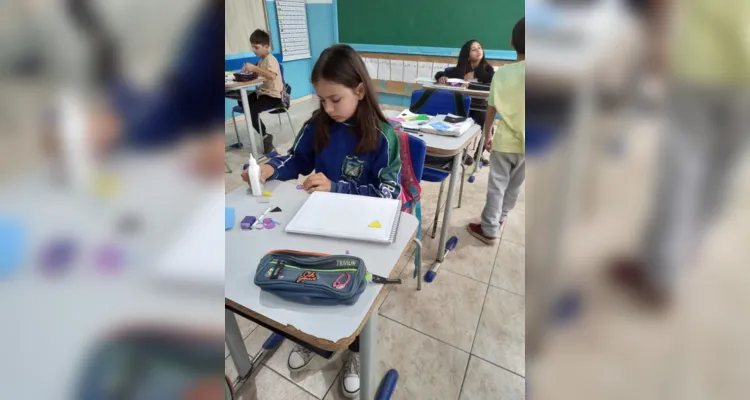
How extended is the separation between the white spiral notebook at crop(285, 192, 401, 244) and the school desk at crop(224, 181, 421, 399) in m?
0.02

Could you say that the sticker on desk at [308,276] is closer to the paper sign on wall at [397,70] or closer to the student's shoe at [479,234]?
the student's shoe at [479,234]

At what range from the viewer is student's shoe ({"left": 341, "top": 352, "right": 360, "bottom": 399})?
134 cm

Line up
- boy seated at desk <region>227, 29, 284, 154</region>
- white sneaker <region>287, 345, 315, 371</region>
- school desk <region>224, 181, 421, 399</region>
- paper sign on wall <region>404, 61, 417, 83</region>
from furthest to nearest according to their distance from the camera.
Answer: paper sign on wall <region>404, 61, 417, 83</region> → boy seated at desk <region>227, 29, 284, 154</region> → white sneaker <region>287, 345, 315, 371</region> → school desk <region>224, 181, 421, 399</region>

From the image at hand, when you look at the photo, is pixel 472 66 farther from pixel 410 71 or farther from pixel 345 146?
pixel 345 146

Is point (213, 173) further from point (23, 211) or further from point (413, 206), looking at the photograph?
point (413, 206)

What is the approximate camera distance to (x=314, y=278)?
74cm

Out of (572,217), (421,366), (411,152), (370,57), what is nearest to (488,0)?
(370,57)

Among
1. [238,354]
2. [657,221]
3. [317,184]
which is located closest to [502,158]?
[317,184]

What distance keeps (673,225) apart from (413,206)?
139 centimetres

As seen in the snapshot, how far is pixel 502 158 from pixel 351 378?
144 cm

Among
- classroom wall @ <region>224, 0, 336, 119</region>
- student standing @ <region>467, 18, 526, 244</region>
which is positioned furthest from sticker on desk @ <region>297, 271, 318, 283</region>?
classroom wall @ <region>224, 0, 336, 119</region>

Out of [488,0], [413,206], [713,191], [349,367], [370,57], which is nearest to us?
[713,191]

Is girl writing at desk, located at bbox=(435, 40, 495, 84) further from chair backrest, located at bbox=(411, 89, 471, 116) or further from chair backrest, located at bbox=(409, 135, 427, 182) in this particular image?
chair backrest, located at bbox=(409, 135, 427, 182)

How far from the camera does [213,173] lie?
0.19 metres
